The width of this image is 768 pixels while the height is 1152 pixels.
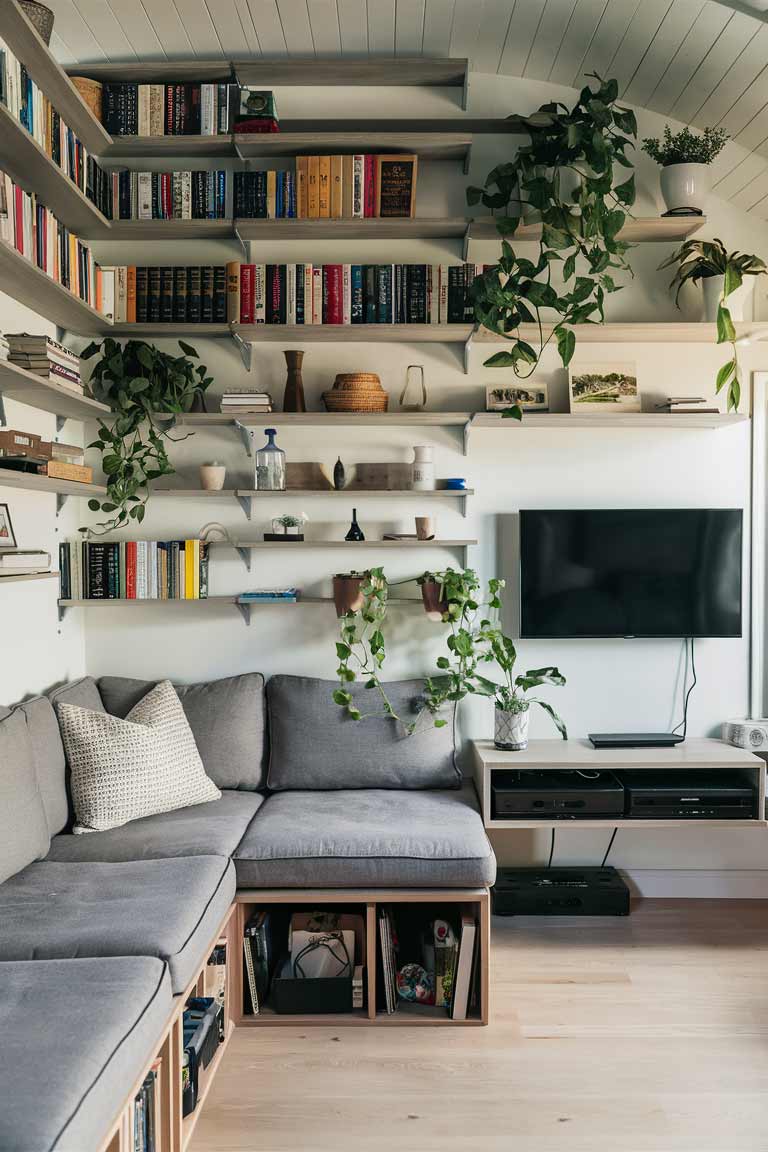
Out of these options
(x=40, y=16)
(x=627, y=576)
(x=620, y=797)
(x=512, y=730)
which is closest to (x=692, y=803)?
(x=620, y=797)

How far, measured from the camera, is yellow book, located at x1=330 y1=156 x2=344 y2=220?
11.1ft

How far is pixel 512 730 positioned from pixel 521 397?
122 centimetres

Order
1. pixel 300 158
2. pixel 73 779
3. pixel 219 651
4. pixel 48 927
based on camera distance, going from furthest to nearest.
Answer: pixel 219 651 < pixel 300 158 < pixel 73 779 < pixel 48 927

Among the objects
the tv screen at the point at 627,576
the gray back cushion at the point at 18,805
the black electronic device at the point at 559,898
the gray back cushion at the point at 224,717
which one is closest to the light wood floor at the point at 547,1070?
the black electronic device at the point at 559,898

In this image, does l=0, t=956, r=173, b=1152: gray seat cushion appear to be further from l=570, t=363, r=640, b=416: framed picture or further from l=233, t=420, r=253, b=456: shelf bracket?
l=570, t=363, r=640, b=416: framed picture

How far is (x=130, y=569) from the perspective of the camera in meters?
3.42

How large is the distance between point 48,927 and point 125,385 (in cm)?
186

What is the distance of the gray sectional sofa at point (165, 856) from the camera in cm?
164

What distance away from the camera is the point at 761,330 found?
3297mm

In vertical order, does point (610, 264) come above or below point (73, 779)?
above

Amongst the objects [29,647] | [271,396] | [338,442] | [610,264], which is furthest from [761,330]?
[29,647]

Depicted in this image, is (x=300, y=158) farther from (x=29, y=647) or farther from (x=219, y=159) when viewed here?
(x=29, y=647)

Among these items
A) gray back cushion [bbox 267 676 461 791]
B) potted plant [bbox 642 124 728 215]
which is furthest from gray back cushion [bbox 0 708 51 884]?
potted plant [bbox 642 124 728 215]

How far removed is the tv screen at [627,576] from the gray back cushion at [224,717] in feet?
3.47
